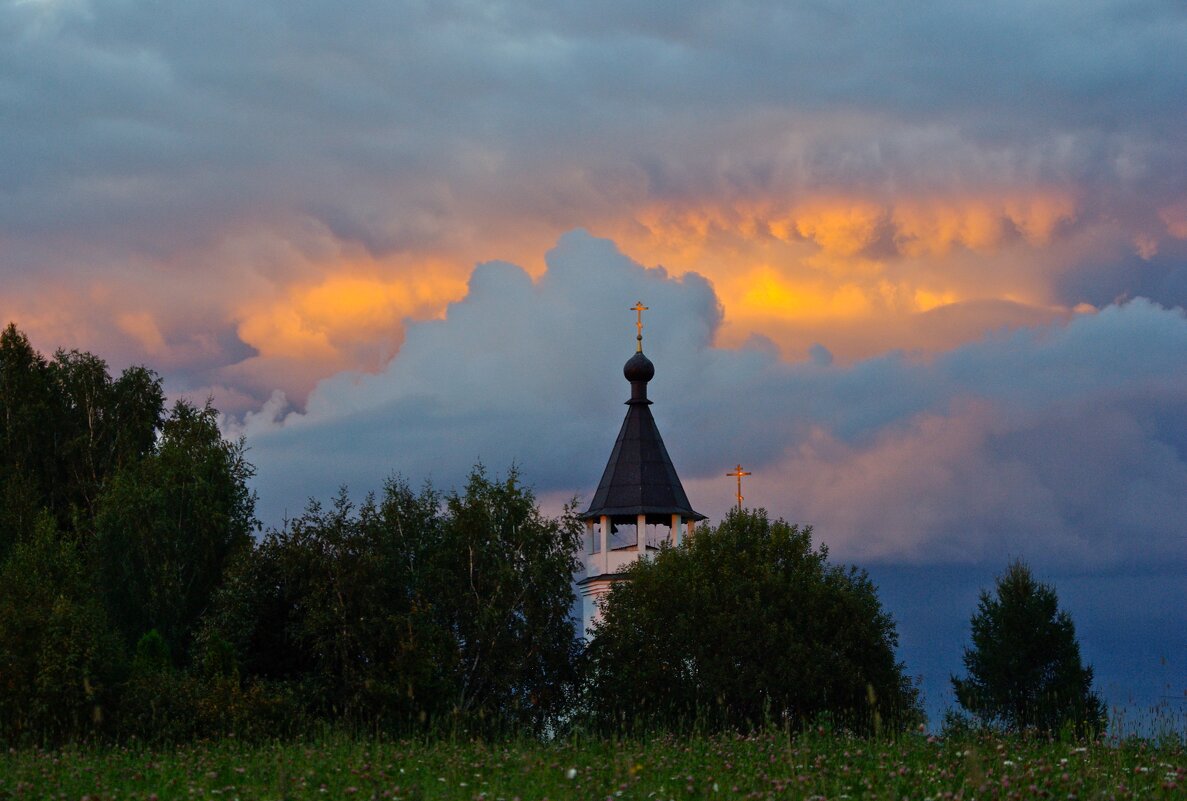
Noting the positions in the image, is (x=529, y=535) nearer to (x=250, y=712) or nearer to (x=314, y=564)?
(x=314, y=564)

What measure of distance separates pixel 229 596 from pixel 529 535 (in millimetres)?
9923

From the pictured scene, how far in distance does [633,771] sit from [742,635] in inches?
1495

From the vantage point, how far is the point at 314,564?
135 feet

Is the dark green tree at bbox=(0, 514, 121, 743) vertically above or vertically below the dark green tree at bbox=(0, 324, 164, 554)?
below

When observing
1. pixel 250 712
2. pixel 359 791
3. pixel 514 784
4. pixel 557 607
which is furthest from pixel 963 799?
pixel 557 607

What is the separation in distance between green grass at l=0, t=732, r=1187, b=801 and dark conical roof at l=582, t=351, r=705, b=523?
143 feet

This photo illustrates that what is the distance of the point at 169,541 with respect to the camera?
1927 inches

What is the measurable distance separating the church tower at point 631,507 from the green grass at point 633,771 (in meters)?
43.6

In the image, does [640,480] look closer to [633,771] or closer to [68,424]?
[68,424]

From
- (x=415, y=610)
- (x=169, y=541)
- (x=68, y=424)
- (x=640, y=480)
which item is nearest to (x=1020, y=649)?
(x=640, y=480)

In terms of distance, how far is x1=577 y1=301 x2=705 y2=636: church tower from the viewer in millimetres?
61875

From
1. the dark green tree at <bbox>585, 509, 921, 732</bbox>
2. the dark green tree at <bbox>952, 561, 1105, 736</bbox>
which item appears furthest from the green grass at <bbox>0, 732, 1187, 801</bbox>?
the dark green tree at <bbox>952, 561, 1105, 736</bbox>

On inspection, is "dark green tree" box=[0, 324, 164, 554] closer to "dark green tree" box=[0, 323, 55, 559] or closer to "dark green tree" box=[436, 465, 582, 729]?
"dark green tree" box=[0, 323, 55, 559]

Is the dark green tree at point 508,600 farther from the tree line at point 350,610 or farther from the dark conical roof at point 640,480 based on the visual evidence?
the dark conical roof at point 640,480
